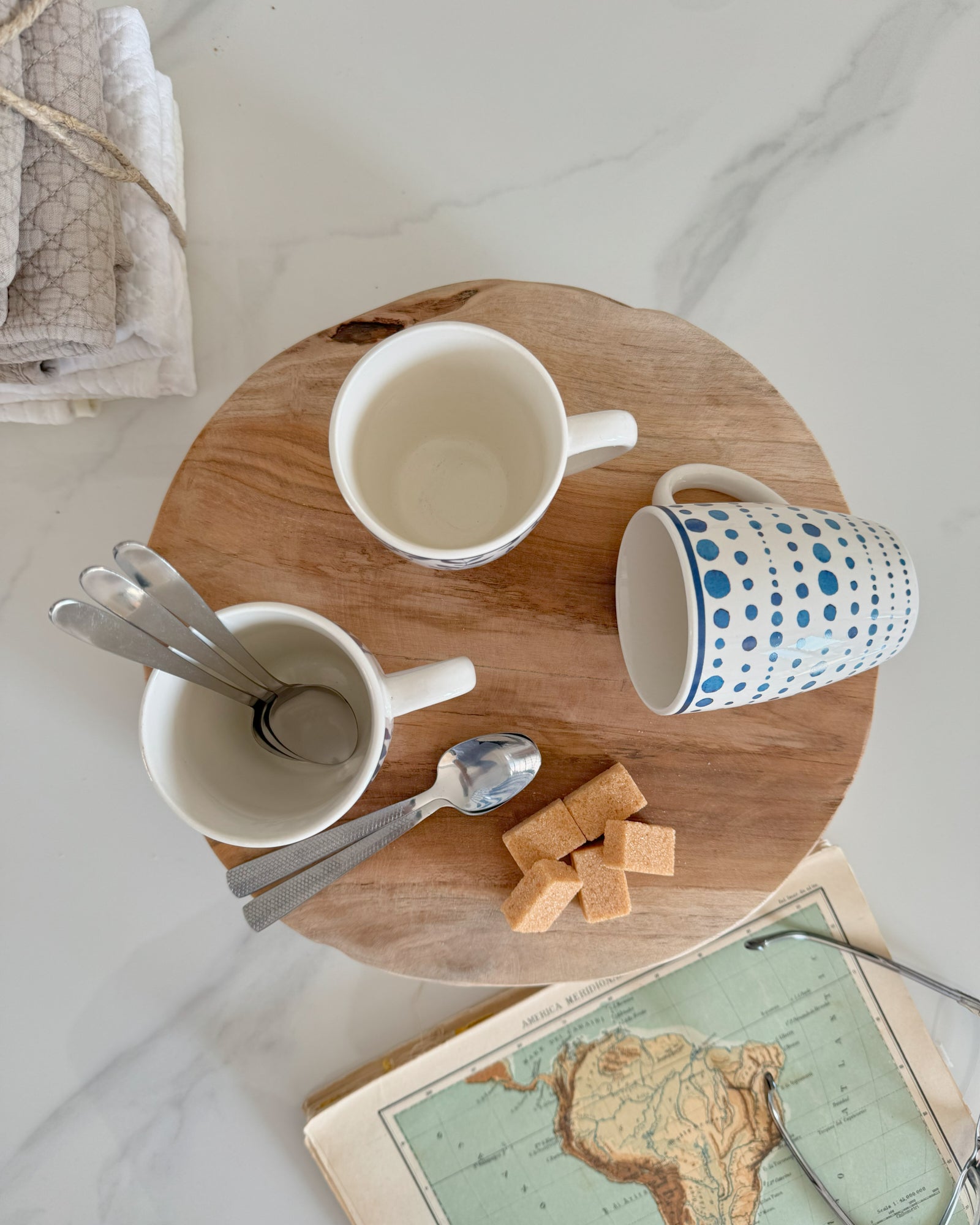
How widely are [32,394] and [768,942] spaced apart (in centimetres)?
96

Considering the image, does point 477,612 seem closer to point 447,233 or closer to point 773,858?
point 773,858

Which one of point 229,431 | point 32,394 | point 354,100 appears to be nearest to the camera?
point 229,431

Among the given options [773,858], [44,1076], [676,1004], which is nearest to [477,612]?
[773,858]

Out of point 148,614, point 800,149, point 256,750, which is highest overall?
point 800,149

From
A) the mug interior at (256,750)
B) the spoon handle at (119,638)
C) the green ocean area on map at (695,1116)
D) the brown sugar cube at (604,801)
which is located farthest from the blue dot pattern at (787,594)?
the green ocean area on map at (695,1116)

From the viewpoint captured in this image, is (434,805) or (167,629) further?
(434,805)

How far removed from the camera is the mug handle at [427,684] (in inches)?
19.1

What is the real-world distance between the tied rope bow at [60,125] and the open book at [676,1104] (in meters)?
0.89

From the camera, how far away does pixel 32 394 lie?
796mm

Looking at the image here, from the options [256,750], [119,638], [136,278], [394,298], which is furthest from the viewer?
[394,298]

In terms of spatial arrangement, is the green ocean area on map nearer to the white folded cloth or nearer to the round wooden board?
the round wooden board

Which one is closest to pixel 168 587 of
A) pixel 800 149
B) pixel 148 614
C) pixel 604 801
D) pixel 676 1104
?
pixel 148 614

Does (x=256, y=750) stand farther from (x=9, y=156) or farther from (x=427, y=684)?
(x=9, y=156)

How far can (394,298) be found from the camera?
2.99ft
